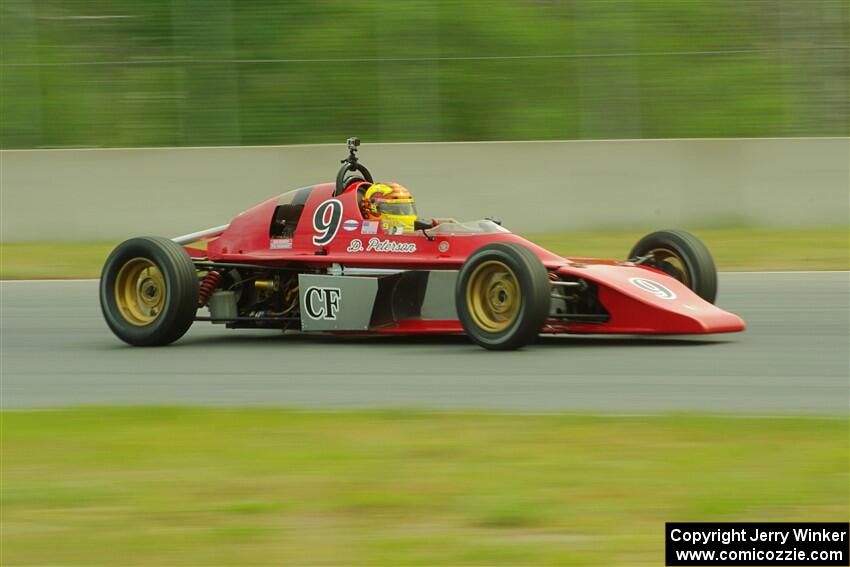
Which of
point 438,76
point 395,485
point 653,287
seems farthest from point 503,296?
point 438,76

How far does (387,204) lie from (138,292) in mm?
2097

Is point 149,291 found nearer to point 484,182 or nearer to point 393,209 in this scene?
point 393,209

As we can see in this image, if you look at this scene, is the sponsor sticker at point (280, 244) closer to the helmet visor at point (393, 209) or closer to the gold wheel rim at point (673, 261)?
the helmet visor at point (393, 209)

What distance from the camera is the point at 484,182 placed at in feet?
59.5

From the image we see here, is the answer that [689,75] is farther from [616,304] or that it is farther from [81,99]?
[616,304]

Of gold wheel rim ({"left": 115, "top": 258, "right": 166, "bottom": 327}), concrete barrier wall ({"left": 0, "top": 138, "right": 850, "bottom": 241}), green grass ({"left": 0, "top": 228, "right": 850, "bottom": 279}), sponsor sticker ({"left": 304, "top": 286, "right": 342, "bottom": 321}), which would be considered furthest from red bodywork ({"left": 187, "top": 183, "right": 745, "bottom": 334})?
concrete barrier wall ({"left": 0, "top": 138, "right": 850, "bottom": 241})

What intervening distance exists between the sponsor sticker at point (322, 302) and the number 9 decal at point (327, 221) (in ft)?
1.39

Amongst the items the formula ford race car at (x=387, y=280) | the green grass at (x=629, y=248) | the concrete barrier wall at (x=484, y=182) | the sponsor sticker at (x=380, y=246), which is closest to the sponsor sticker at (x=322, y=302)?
the formula ford race car at (x=387, y=280)

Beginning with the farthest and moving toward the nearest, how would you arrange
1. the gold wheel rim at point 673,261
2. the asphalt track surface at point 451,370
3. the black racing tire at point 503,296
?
the gold wheel rim at point 673,261 < the black racing tire at point 503,296 < the asphalt track surface at point 451,370

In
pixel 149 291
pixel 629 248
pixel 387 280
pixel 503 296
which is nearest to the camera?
pixel 503 296

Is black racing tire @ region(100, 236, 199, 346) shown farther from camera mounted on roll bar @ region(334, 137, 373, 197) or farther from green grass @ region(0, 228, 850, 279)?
green grass @ region(0, 228, 850, 279)

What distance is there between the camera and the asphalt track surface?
8.04 m

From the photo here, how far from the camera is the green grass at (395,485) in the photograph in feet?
17.1

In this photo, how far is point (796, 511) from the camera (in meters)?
5.45
